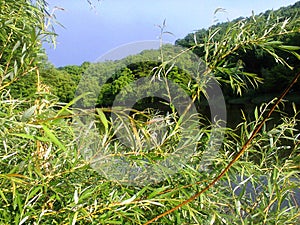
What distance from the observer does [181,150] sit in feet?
3.93

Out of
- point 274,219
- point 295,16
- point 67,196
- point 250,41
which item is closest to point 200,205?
point 274,219

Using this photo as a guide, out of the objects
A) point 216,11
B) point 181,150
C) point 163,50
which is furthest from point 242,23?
point 181,150

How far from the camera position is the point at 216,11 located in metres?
1.26

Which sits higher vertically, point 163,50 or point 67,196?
point 163,50

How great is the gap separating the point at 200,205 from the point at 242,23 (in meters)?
0.56

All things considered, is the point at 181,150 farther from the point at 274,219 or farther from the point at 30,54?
the point at 30,54

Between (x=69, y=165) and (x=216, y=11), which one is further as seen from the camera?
(x=216, y=11)

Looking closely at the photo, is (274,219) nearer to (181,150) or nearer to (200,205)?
(200,205)

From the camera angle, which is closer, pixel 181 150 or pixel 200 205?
pixel 200 205

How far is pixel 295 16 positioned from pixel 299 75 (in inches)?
26.5

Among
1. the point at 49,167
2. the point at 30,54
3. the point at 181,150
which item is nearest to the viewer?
the point at 30,54

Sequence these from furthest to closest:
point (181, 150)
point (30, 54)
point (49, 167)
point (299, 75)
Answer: point (181, 150) < point (49, 167) < point (30, 54) < point (299, 75)

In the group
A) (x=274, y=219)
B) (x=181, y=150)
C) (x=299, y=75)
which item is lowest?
(x=274, y=219)

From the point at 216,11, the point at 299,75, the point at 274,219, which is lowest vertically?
the point at 274,219
